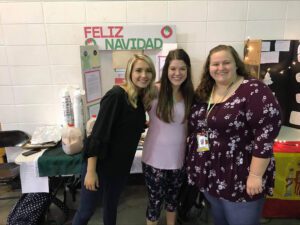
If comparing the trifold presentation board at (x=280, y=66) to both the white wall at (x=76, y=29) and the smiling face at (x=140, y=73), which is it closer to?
the white wall at (x=76, y=29)

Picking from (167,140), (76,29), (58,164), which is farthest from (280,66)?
(58,164)

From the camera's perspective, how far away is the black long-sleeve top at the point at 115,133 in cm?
121

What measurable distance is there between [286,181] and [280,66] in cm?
91

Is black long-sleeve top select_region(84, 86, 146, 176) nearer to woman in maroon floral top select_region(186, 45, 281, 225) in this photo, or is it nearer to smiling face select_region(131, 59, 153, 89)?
smiling face select_region(131, 59, 153, 89)

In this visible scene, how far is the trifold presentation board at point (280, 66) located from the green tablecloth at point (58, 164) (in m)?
1.52

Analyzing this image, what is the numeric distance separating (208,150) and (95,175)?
1.94ft

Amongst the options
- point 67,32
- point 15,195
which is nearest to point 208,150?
point 67,32

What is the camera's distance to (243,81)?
1.13m

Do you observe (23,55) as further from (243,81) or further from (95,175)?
(243,81)

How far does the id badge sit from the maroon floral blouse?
0.07 feet

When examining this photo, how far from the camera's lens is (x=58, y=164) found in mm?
1646

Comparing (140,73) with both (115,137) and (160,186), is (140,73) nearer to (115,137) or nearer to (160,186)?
(115,137)

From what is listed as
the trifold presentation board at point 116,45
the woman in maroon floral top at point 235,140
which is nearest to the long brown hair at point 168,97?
the woman in maroon floral top at point 235,140

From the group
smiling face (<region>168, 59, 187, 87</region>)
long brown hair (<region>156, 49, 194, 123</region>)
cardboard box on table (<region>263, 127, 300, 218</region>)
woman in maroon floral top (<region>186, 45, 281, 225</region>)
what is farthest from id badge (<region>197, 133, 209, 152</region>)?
cardboard box on table (<region>263, 127, 300, 218</region>)
